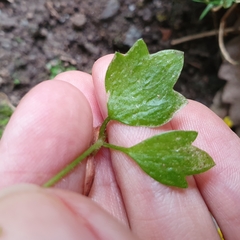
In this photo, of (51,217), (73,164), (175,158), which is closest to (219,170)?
(175,158)

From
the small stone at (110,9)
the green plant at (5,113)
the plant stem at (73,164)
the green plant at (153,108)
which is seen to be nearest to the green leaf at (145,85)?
the green plant at (153,108)

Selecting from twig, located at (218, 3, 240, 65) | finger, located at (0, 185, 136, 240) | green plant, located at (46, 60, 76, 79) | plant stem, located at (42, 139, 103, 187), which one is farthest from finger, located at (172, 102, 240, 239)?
green plant, located at (46, 60, 76, 79)

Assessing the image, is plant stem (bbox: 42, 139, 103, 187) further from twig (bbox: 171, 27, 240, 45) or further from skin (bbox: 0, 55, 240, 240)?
twig (bbox: 171, 27, 240, 45)

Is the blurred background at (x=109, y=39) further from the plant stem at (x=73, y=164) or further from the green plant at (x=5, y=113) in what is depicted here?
the plant stem at (x=73, y=164)

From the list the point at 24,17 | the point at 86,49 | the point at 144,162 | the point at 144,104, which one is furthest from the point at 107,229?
the point at 24,17

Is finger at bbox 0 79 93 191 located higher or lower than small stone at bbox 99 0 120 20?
lower

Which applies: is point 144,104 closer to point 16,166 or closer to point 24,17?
point 16,166

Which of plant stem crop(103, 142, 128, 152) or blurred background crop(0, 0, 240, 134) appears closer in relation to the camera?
plant stem crop(103, 142, 128, 152)
